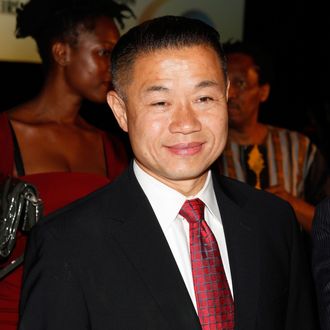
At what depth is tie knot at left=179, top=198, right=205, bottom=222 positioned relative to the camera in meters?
1.66

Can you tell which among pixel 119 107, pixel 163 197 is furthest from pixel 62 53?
pixel 163 197

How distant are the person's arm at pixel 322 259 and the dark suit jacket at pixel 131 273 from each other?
0.11ft

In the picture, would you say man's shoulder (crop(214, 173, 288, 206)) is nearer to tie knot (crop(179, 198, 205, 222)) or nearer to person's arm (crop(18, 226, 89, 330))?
tie knot (crop(179, 198, 205, 222))

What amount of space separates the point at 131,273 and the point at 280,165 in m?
1.77

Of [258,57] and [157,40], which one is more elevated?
[258,57]

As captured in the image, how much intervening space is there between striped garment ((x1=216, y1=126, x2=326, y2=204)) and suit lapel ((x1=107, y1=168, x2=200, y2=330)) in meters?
1.58

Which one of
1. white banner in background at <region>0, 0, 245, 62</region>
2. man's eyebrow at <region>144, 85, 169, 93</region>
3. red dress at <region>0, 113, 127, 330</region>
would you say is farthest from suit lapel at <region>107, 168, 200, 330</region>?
white banner in background at <region>0, 0, 245, 62</region>

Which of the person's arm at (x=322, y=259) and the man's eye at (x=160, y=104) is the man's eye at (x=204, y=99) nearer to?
the man's eye at (x=160, y=104)

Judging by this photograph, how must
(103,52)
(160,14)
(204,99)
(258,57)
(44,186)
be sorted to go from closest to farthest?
1. (204,99)
2. (44,186)
3. (103,52)
4. (258,57)
5. (160,14)

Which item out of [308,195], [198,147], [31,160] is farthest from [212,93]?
[308,195]

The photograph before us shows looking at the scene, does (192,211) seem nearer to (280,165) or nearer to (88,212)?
(88,212)

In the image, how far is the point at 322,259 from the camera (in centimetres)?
181

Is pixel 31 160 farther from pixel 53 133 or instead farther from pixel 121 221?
pixel 121 221

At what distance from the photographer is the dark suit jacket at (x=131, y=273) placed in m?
1.50
